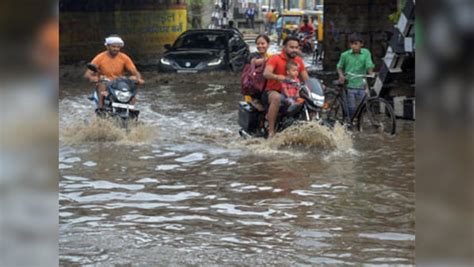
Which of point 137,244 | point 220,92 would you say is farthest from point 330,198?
point 220,92

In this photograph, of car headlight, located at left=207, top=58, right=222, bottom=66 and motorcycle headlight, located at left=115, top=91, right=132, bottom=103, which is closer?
motorcycle headlight, located at left=115, top=91, right=132, bottom=103

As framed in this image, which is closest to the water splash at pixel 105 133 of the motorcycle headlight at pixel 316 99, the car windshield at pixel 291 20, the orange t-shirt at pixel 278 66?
the orange t-shirt at pixel 278 66

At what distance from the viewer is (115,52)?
11.8 m

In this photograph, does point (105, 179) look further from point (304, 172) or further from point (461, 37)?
point (461, 37)

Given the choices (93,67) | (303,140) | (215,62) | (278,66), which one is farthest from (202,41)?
(303,140)

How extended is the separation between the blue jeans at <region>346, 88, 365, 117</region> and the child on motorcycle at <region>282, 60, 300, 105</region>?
2.06m

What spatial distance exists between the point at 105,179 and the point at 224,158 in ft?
6.38

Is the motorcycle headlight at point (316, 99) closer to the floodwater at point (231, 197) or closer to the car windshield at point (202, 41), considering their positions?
the floodwater at point (231, 197)

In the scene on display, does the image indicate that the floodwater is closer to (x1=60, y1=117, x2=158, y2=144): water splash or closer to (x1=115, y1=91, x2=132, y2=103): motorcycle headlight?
(x1=60, y1=117, x2=158, y2=144): water splash

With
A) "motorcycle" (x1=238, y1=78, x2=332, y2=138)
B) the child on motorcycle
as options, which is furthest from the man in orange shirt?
the child on motorcycle

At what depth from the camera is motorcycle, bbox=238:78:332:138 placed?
10.6 m

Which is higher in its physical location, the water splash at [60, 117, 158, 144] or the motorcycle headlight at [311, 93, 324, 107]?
the motorcycle headlight at [311, 93, 324, 107]

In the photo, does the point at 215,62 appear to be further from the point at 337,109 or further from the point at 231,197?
the point at 231,197

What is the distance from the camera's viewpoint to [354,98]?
12.6 meters
